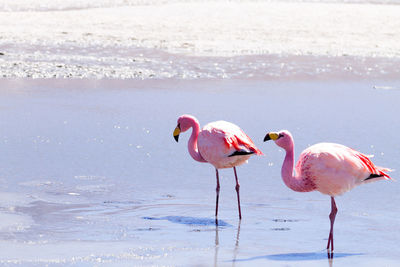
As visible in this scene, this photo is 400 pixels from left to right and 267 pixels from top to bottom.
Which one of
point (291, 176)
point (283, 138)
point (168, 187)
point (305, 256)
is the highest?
point (283, 138)

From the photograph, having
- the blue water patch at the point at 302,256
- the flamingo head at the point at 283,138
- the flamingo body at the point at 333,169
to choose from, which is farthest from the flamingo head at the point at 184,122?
the blue water patch at the point at 302,256

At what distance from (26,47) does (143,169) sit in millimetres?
9642

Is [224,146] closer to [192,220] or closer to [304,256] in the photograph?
[192,220]

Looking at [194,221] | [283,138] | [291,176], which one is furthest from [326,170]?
[194,221]

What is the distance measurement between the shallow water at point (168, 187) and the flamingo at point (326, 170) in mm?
352

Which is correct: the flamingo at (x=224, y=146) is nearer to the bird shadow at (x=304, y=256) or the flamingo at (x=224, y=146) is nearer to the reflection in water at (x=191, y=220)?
the reflection in water at (x=191, y=220)

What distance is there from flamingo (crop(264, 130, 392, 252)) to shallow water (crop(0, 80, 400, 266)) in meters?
0.35

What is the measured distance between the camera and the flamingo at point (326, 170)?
18.5ft

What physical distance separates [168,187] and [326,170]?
5.71 ft

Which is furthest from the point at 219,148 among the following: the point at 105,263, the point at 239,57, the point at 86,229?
the point at 239,57

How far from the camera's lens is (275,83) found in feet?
41.6

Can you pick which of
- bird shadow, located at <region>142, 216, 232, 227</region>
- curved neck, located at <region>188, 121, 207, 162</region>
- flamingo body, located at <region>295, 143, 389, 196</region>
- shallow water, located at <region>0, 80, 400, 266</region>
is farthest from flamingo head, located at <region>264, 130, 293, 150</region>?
curved neck, located at <region>188, 121, 207, 162</region>

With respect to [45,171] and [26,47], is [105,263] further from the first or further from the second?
[26,47]

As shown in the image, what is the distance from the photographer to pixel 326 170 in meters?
5.64
